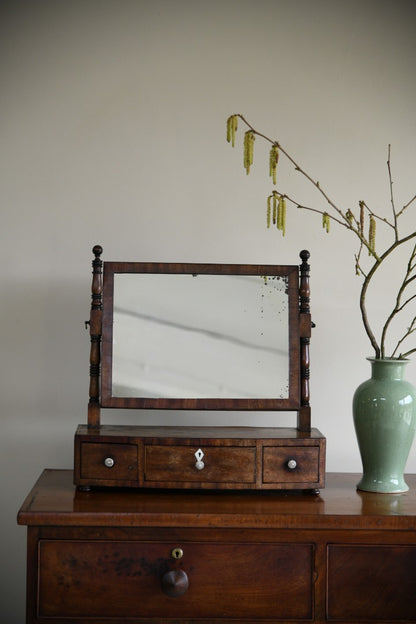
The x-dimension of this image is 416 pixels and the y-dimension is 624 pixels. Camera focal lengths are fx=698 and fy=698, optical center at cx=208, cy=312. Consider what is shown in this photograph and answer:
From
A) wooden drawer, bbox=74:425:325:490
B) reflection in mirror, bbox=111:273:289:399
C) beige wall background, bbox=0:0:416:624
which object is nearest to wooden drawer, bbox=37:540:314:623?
wooden drawer, bbox=74:425:325:490

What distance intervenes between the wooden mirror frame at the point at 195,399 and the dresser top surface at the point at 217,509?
239mm

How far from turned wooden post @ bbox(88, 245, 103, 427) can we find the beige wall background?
375 millimetres

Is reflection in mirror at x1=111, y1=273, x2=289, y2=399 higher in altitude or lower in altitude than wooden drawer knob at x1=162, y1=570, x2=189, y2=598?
Answer: higher

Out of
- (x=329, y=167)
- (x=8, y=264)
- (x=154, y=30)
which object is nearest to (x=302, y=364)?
(x=329, y=167)

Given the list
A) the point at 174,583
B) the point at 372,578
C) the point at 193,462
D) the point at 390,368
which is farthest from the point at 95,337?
the point at 372,578

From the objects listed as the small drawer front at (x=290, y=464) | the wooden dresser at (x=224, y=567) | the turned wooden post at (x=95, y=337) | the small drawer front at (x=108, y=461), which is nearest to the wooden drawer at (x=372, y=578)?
the wooden dresser at (x=224, y=567)

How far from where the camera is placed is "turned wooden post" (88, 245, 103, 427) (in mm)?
2055

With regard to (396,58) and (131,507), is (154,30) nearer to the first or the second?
(396,58)

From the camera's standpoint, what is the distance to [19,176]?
2.44m

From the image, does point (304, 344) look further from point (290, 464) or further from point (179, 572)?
point (179, 572)

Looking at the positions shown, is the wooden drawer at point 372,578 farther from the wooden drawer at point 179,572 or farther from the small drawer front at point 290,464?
the small drawer front at point 290,464

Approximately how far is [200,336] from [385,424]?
593 mm

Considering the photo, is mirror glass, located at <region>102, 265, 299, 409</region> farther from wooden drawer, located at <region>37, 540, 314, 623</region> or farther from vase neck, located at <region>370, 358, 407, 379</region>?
wooden drawer, located at <region>37, 540, 314, 623</region>

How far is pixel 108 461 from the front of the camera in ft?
6.41
